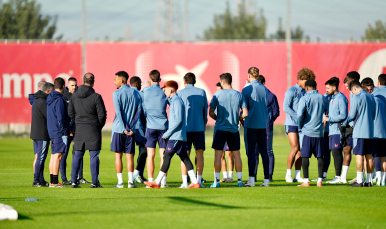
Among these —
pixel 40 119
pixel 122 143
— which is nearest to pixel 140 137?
pixel 122 143

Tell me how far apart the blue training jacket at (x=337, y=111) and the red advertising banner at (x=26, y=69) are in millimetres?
19276

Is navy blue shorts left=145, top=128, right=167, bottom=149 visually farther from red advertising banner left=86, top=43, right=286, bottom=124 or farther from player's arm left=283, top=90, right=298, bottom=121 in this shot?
red advertising banner left=86, top=43, right=286, bottom=124

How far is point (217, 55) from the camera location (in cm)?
2830

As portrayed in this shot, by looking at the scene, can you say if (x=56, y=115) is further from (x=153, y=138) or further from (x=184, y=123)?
(x=184, y=123)

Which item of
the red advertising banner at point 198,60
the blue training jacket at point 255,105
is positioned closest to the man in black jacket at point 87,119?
the blue training jacket at point 255,105

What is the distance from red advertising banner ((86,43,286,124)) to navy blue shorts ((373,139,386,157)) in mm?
17697

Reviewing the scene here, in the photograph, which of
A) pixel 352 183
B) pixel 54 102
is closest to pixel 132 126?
pixel 54 102

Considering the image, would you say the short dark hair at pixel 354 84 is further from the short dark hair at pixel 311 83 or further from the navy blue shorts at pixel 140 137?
the navy blue shorts at pixel 140 137

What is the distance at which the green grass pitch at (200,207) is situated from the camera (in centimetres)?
617

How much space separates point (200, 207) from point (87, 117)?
10.8 feet

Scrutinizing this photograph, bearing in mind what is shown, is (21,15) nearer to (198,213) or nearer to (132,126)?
(132,126)

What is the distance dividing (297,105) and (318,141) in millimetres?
1268

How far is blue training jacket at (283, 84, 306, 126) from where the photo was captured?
10.8 metres

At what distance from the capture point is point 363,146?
32.9 ft
